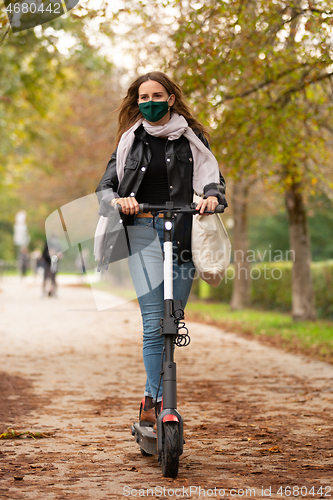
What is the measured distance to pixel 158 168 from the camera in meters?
3.68

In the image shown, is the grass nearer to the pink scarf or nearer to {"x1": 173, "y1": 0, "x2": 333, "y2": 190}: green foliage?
{"x1": 173, "y1": 0, "x2": 333, "y2": 190}: green foliage

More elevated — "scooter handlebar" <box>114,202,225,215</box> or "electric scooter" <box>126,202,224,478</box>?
"scooter handlebar" <box>114,202,225,215</box>

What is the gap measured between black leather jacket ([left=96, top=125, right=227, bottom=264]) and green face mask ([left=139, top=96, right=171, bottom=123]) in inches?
5.1

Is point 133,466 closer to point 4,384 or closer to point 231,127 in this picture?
point 4,384

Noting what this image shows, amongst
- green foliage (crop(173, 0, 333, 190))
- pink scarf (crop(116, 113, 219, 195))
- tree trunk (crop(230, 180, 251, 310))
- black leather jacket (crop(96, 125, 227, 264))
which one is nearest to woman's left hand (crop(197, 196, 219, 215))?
black leather jacket (crop(96, 125, 227, 264))

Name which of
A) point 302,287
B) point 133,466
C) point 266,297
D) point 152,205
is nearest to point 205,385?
point 133,466

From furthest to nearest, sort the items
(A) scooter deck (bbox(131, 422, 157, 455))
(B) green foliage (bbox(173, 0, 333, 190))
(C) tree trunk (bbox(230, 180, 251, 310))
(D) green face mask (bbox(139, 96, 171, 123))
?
(C) tree trunk (bbox(230, 180, 251, 310))
(B) green foliage (bbox(173, 0, 333, 190))
(D) green face mask (bbox(139, 96, 171, 123))
(A) scooter deck (bbox(131, 422, 157, 455))

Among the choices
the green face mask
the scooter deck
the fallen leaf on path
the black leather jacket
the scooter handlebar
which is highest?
the green face mask

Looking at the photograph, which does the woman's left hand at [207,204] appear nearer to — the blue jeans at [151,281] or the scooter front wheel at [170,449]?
the blue jeans at [151,281]

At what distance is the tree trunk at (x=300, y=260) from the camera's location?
12750 millimetres

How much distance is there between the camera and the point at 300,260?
41.8ft

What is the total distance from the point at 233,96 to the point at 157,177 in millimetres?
5150

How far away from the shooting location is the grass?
9.65 meters

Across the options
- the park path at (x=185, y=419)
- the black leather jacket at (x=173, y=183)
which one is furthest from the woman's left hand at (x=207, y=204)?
the park path at (x=185, y=419)
